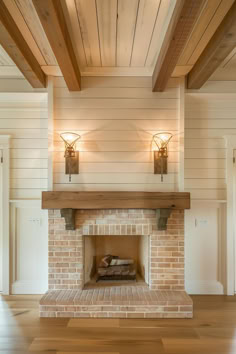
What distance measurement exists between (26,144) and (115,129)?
3.73 feet

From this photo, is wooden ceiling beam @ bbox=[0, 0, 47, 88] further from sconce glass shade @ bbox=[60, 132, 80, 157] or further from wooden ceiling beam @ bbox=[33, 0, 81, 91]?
sconce glass shade @ bbox=[60, 132, 80, 157]

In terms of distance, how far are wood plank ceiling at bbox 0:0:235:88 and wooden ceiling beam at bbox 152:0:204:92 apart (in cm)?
13

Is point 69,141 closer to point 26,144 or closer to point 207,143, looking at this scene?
point 26,144

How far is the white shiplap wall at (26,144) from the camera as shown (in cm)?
334

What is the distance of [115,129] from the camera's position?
10.2 feet

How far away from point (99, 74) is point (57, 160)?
1.09m

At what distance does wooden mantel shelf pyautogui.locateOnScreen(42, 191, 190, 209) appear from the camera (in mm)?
2883

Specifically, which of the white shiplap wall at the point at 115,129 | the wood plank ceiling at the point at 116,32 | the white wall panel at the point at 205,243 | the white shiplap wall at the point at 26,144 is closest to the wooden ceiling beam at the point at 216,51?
the wood plank ceiling at the point at 116,32

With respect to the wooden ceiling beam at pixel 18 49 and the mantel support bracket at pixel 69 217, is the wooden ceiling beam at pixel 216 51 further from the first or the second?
the mantel support bracket at pixel 69 217

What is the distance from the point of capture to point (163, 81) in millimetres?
2816

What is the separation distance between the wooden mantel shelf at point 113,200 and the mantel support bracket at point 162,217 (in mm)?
46

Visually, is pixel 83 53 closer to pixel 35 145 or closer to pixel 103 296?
pixel 35 145

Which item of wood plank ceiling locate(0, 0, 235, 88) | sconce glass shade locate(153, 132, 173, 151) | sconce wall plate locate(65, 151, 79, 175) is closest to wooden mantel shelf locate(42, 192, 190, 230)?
sconce wall plate locate(65, 151, 79, 175)

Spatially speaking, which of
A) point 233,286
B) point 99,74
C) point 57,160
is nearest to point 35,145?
point 57,160
